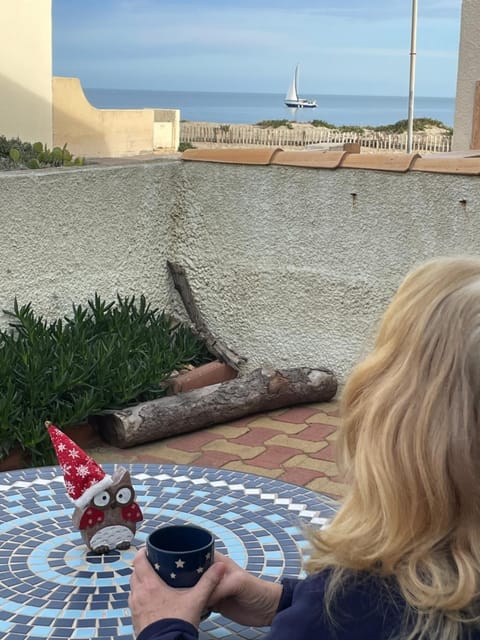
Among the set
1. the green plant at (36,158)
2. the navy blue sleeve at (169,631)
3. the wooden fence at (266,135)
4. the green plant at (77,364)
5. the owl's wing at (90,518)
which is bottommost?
the green plant at (77,364)

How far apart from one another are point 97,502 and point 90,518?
1.5 inches

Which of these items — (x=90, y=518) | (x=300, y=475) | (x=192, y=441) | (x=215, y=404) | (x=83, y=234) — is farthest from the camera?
(x=83, y=234)

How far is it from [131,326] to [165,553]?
11.0 ft

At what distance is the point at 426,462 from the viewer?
3.69 ft

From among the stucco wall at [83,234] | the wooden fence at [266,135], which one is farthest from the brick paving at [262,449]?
the wooden fence at [266,135]

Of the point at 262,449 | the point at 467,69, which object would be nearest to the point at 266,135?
the point at 467,69

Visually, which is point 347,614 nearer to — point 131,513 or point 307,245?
point 131,513

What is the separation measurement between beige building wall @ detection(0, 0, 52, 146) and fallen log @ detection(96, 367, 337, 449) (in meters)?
9.98

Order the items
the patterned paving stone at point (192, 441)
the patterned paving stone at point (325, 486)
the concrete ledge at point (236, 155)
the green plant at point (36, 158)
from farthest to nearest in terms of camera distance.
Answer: the green plant at point (36, 158) → the concrete ledge at point (236, 155) → the patterned paving stone at point (192, 441) → the patterned paving stone at point (325, 486)

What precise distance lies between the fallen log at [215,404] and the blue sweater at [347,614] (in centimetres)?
297

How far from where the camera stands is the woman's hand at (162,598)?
1.53m

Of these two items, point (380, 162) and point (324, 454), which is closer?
point (324, 454)

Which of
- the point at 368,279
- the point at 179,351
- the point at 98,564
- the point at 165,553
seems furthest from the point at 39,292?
the point at 165,553

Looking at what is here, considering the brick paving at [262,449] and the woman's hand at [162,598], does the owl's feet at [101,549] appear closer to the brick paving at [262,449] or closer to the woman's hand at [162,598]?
the woman's hand at [162,598]
